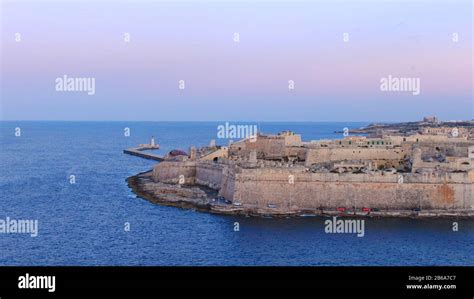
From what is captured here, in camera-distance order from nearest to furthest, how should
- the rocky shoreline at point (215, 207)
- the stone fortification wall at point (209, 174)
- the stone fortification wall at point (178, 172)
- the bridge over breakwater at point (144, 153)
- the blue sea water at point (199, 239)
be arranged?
the blue sea water at point (199, 239)
the rocky shoreline at point (215, 207)
the stone fortification wall at point (209, 174)
the stone fortification wall at point (178, 172)
the bridge over breakwater at point (144, 153)

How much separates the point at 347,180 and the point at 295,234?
4717 millimetres

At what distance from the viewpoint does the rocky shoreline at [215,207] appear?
2347 centimetres

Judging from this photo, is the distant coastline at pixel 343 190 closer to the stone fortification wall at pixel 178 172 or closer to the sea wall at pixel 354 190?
the sea wall at pixel 354 190

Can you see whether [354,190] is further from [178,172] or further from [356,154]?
[178,172]

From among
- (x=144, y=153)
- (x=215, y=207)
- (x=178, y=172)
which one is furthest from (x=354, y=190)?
(x=144, y=153)

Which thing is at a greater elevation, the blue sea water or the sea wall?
the sea wall

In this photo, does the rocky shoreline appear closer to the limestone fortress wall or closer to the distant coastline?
the distant coastline

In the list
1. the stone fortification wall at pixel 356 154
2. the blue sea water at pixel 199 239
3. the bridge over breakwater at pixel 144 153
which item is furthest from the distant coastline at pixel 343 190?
the bridge over breakwater at pixel 144 153

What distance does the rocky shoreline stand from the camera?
77.0 ft

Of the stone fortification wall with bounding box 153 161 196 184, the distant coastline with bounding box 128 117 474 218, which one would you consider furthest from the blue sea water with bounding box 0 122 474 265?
the stone fortification wall with bounding box 153 161 196 184
